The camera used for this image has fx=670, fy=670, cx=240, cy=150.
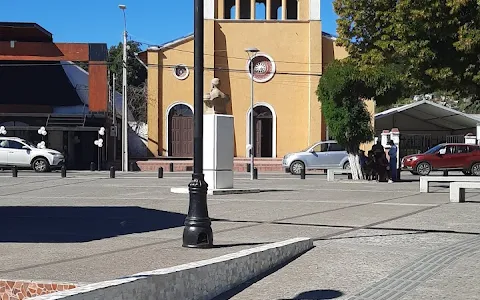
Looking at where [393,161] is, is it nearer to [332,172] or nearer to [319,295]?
[332,172]

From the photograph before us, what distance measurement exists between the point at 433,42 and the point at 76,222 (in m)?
11.9

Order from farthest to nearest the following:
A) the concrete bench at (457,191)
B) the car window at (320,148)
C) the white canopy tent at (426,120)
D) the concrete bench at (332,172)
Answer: the white canopy tent at (426,120) < the car window at (320,148) < the concrete bench at (332,172) < the concrete bench at (457,191)

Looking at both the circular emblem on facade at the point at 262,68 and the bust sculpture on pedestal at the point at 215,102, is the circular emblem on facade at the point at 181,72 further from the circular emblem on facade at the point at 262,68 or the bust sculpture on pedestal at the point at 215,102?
the bust sculpture on pedestal at the point at 215,102

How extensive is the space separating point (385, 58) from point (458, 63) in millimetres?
2973

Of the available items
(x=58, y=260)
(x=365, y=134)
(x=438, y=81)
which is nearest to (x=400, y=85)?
(x=365, y=134)

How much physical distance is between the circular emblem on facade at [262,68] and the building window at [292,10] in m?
3.68

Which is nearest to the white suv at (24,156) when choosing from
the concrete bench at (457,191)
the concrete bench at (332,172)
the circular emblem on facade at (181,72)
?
the circular emblem on facade at (181,72)

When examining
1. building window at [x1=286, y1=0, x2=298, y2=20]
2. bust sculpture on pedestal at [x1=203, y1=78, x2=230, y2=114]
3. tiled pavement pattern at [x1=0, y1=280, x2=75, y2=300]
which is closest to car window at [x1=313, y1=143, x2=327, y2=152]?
building window at [x1=286, y1=0, x2=298, y2=20]

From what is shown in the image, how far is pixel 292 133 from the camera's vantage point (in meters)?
44.2

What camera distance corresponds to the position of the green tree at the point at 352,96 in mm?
25234

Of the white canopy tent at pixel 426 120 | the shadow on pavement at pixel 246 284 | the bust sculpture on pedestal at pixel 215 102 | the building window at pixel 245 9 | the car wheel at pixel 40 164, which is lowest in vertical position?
the shadow on pavement at pixel 246 284

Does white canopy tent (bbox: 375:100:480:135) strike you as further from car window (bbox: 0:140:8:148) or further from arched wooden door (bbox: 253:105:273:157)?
car window (bbox: 0:140:8:148)

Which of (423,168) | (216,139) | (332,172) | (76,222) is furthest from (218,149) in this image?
(423,168)

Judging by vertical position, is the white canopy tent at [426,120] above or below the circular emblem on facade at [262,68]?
below
